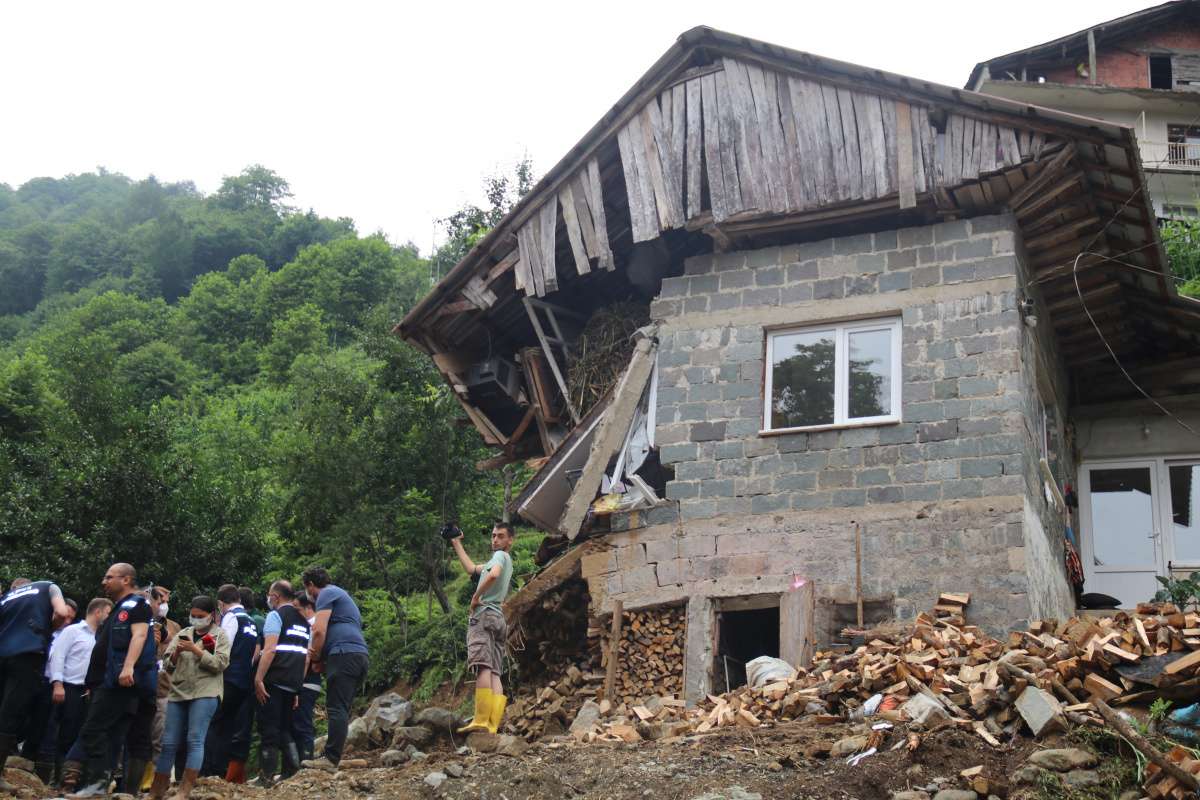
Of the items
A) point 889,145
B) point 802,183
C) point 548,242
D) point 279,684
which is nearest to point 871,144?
point 889,145

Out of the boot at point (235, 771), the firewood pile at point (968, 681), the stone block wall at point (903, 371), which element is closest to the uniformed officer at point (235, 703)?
the boot at point (235, 771)

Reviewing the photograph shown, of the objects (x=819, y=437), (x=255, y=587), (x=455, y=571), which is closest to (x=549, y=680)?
(x=819, y=437)

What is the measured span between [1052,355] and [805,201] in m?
4.07

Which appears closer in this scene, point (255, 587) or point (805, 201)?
point (805, 201)

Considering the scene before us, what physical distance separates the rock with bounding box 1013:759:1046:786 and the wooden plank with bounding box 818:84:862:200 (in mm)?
6635

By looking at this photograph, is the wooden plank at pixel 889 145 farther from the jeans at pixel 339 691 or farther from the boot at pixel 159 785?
the boot at pixel 159 785

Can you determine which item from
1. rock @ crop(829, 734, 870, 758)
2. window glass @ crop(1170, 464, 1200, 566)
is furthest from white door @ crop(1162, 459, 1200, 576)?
rock @ crop(829, 734, 870, 758)

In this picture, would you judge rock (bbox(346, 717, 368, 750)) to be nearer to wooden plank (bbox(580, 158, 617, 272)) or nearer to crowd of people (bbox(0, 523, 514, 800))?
crowd of people (bbox(0, 523, 514, 800))

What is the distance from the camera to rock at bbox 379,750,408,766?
10281 mm

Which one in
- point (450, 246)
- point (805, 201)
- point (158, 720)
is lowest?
point (158, 720)

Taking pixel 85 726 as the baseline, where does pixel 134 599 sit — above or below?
above

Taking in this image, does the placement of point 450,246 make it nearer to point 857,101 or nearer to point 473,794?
point 857,101

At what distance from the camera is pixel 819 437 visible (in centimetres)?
1261

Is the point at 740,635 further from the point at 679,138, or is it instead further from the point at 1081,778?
the point at 1081,778
